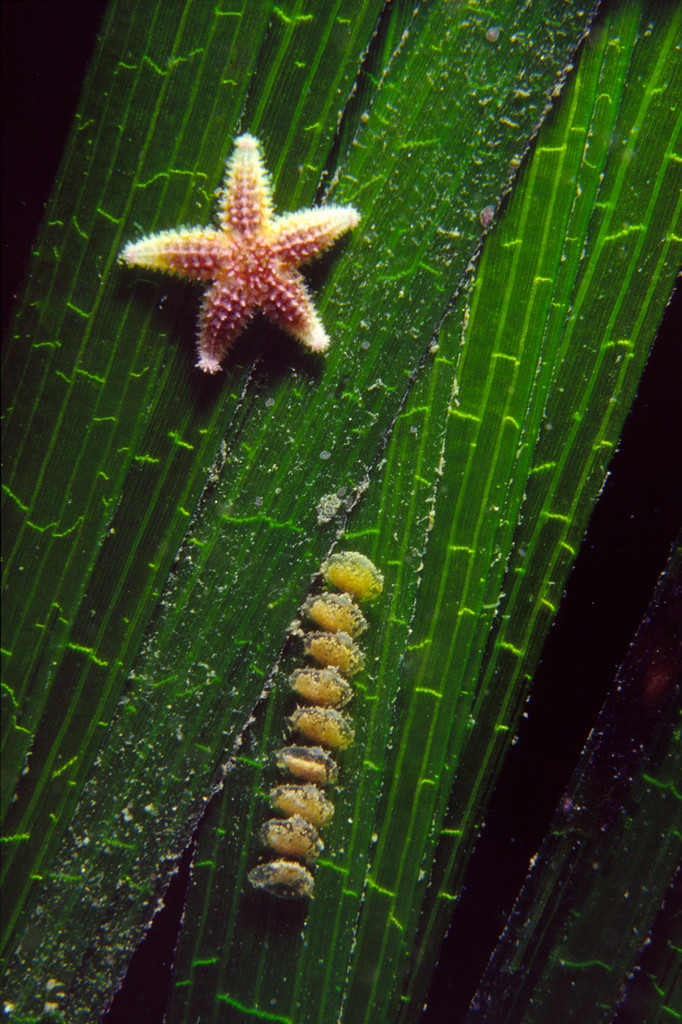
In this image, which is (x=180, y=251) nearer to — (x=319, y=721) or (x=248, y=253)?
(x=248, y=253)

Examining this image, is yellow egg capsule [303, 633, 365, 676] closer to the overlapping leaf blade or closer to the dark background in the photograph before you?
the overlapping leaf blade

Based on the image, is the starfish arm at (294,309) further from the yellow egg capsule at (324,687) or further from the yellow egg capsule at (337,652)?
the yellow egg capsule at (324,687)

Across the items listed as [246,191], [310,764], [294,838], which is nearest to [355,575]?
[310,764]

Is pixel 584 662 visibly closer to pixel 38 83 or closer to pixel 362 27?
pixel 362 27

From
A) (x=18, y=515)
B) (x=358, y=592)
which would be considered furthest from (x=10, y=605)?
(x=358, y=592)

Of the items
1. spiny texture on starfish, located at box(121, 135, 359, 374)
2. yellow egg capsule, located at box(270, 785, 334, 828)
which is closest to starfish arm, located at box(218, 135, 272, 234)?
spiny texture on starfish, located at box(121, 135, 359, 374)
